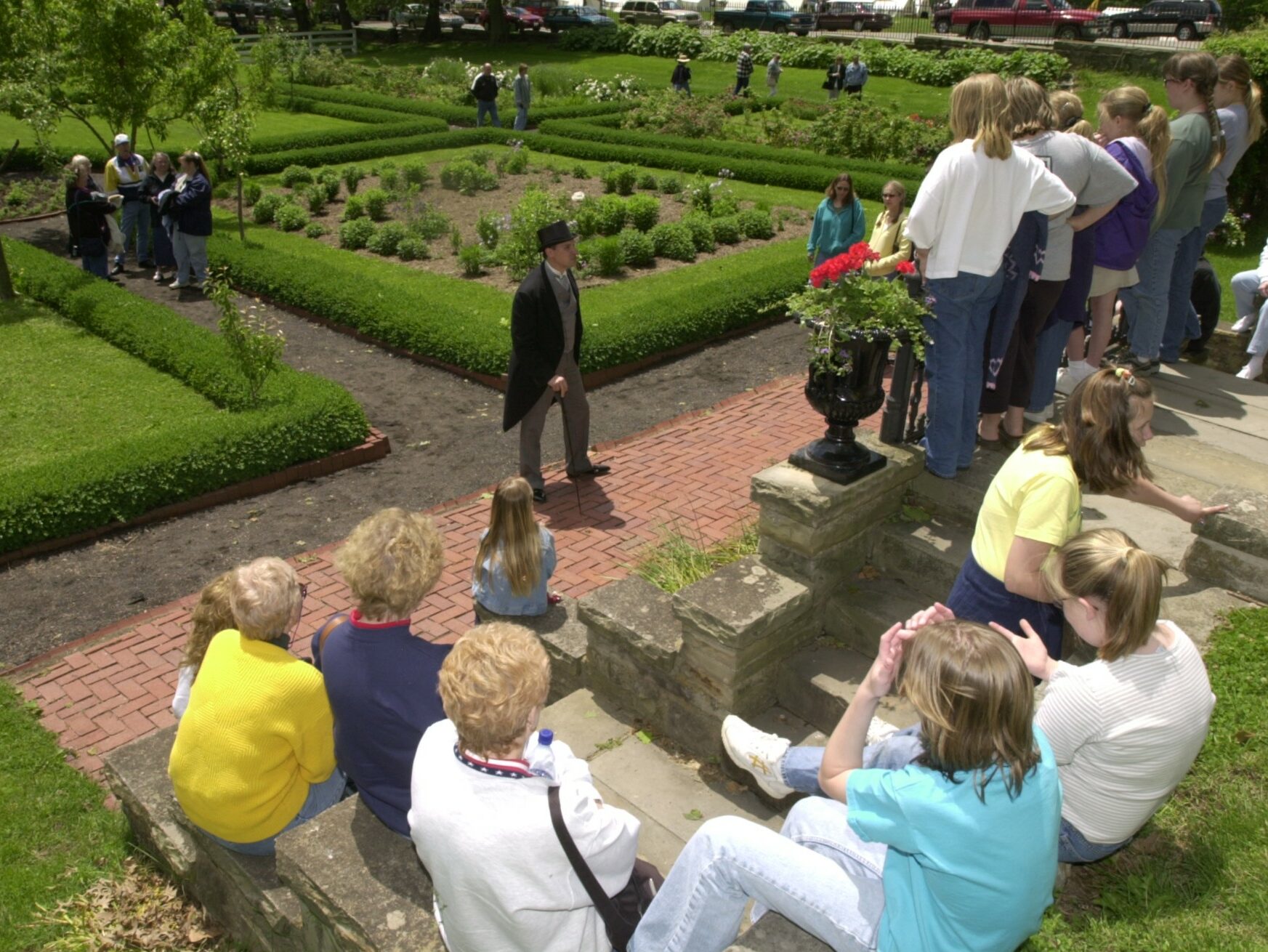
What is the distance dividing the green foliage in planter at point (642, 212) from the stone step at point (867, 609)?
34.4ft

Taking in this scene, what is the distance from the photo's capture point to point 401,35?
47.3 metres

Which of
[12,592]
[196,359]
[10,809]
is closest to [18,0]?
[196,359]

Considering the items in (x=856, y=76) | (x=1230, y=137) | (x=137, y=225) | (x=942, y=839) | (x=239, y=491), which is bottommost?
(x=239, y=491)

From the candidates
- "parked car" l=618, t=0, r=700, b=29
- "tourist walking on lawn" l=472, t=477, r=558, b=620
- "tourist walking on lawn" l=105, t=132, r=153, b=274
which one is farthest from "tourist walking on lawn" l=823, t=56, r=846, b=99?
"tourist walking on lawn" l=472, t=477, r=558, b=620

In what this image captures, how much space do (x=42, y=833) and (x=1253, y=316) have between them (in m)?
9.08

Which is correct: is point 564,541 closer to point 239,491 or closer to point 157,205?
point 239,491

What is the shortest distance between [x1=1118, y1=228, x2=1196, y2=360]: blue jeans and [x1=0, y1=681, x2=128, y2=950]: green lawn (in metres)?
7.12

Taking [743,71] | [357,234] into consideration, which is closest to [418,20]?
[743,71]

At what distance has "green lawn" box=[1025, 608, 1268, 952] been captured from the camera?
3092mm

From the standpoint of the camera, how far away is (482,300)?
462 inches

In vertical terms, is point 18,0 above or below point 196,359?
above

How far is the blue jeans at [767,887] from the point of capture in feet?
9.28

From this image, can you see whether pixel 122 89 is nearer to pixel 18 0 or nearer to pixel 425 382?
pixel 18 0

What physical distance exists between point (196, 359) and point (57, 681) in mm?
4660
